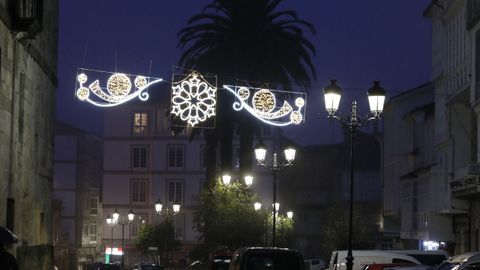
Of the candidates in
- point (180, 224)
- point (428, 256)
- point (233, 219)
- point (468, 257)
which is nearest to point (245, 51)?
point (233, 219)

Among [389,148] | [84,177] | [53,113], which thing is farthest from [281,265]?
[84,177]

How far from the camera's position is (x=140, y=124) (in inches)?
3885

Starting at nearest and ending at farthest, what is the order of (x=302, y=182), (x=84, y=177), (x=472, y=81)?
1. (x=472, y=81)
2. (x=302, y=182)
3. (x=84, y=177)

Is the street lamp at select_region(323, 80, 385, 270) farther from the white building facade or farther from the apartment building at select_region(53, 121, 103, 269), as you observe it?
the apartment building at select_region(53, 121, 103, 269)

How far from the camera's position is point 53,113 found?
3188cm

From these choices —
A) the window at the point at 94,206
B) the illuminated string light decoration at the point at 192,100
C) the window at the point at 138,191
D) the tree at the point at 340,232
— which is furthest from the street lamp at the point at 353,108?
the window at the point at 94,206

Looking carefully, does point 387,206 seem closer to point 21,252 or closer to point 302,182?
point 302,182

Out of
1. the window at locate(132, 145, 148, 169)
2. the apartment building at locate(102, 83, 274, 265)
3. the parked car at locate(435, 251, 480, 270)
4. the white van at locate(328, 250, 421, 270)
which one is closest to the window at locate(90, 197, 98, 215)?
the apartment building at locate(102, 83, 274, 265)

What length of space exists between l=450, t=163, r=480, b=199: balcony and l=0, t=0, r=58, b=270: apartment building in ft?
47.4

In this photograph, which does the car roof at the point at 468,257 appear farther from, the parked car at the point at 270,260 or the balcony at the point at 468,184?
the balcony at the point at 468,184

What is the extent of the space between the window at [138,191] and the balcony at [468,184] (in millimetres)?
60117

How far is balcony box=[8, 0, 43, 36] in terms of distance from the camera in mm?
22250

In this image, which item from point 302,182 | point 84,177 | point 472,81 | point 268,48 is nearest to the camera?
point 472,81

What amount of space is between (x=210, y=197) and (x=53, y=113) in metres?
21.6
